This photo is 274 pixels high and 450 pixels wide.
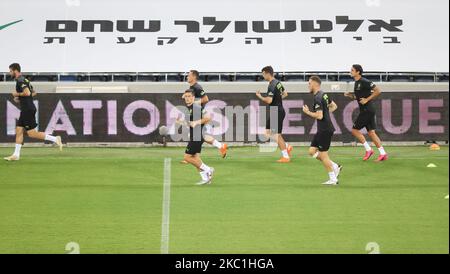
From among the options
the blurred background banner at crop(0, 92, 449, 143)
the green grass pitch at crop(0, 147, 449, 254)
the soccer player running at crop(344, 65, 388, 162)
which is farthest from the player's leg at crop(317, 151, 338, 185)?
the blurred background banner at crop(0, 92, 449, 143)

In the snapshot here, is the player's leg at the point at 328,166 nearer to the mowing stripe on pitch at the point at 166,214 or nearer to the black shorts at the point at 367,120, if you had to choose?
the mowing stripe on pitch at the point at 166,214

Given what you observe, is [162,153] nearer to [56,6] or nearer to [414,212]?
[56,6]

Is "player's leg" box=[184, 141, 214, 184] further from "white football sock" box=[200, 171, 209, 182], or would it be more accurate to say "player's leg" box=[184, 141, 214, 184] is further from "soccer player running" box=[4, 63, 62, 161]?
"soccer player running" box=[4, 63, 62, 161]

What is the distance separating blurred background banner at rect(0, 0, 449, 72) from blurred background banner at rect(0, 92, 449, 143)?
1.99 metres

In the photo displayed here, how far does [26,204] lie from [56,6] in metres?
14.8

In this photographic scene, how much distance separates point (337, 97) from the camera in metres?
24.4

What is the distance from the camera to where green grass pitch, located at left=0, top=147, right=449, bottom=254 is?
9555 millimetres

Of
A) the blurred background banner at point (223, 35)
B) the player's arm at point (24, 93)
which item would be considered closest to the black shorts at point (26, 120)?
the player's arm at point (24, 93)

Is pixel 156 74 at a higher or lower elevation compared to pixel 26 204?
higher

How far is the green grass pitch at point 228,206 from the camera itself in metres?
9.55

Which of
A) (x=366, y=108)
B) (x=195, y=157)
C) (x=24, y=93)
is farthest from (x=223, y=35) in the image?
(x=195, y=157)

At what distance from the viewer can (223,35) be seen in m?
26.5

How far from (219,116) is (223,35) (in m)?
3.67
